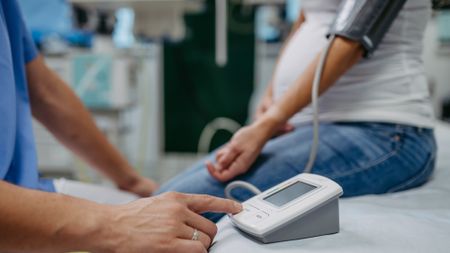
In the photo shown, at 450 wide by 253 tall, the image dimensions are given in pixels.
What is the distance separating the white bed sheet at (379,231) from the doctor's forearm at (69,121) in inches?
20.2

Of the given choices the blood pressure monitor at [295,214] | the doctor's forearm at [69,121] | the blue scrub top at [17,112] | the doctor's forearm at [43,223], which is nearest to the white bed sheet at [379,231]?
the blood pressure monitor at [295,214]

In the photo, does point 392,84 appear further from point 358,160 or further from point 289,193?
point 289,193

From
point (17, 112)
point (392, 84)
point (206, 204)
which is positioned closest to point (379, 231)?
point (206, 204)

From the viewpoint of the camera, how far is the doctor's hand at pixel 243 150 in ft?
2.53

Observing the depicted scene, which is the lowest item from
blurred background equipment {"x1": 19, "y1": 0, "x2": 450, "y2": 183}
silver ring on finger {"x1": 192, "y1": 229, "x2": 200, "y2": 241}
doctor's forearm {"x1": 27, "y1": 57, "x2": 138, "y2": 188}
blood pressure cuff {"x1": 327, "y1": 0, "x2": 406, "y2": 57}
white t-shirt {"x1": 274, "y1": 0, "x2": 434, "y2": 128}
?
blurred background equipment {"x1": 19, "y1": 0, "x2": 450, "y2": 183}

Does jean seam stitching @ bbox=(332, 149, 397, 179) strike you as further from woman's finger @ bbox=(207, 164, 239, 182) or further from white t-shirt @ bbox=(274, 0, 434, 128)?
woman's finger @ bbox=(207, 164, 239, 182)

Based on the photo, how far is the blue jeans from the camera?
2.51 feet

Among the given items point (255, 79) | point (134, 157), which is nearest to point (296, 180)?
point (255, 79)

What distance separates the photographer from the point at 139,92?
9.11ft

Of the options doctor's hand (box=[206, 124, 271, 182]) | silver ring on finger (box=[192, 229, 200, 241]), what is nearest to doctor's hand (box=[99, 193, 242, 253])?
silver ring on finger (box=[192, 229, 200, 241])

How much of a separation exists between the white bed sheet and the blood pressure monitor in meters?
0.01

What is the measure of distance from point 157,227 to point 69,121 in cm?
58

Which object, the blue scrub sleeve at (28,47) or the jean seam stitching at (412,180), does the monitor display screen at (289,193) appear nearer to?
the jean seam stitching at (412,180)

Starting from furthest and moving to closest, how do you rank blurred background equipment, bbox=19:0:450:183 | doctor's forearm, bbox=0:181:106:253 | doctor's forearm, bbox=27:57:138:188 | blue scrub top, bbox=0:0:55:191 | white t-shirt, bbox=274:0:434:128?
blurred background equipment, bbox=19:0:450:183 < doctor's forearm, bbox=27:57:138:188 < white t-shirt, bbox=274:0:434:128 < blue scrub top, bbox=0:0:55:191 < doctor's forearm, bbox=0:181:106:253
